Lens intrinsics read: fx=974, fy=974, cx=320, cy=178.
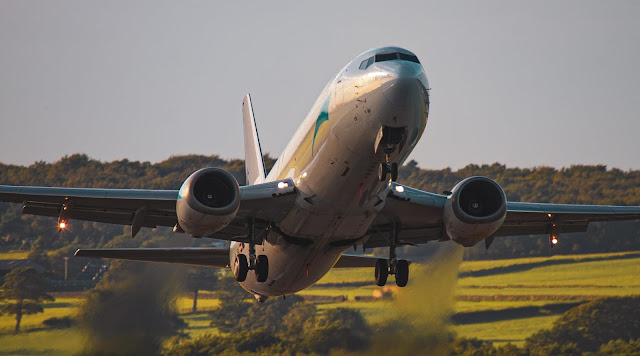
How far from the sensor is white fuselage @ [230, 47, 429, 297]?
792 inches

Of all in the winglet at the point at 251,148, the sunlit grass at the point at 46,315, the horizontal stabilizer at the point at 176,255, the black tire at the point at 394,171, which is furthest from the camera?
the sunlit grass at the point at 46,315

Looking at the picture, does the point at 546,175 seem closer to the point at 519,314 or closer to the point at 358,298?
the point at 519,314

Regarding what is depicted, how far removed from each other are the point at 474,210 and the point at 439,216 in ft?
4.48

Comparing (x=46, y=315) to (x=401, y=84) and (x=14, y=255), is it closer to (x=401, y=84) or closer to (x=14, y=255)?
(x=14, y=255)

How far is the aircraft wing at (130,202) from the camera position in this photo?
2364 centimetres

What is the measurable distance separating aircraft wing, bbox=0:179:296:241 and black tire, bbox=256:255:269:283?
1.02 metres

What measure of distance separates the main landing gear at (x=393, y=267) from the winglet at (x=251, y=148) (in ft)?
17.6

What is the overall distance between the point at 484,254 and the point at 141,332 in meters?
22.7

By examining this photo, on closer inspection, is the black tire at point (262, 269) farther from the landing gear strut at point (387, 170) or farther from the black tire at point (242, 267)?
the landing gear strut at point (387, 170)

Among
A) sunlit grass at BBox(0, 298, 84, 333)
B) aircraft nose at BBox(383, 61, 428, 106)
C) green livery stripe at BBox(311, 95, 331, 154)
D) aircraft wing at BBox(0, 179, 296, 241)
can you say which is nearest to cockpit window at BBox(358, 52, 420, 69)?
aircraft nose at BBox(383, 61, 428, 106)

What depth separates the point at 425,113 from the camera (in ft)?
67.8

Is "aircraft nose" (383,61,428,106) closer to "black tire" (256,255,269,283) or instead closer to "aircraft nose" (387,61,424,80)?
"aircraft nose" (387,61,424,80)

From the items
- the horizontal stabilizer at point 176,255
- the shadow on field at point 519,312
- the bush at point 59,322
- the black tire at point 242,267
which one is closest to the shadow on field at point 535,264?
the shadow on field at point 519,312

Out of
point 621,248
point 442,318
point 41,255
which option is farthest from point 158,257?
point 621,248
